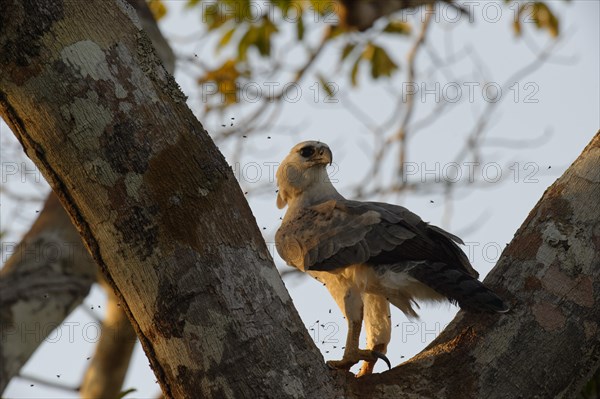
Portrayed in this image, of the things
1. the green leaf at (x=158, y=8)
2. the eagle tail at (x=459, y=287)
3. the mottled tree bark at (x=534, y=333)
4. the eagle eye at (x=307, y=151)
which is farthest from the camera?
the green leaf at (x=158, y=8)

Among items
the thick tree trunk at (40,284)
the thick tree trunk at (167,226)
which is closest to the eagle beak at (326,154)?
the thick tree trunk at (40,284)

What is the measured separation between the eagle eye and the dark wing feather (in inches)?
33.8

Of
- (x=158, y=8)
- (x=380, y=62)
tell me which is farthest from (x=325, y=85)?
(x=158, y=8)

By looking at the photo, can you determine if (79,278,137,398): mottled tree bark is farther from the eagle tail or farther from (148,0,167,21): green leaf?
(148,0,167,21): green leaf

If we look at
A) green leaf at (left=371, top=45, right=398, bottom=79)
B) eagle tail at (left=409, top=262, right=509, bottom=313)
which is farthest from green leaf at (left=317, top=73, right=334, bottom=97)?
eagle tail at (left=409, top=262, right=509, bottom=313)

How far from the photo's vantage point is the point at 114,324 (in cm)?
657

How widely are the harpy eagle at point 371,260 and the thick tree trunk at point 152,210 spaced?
3.64ft

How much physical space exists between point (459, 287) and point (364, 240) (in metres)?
0.79

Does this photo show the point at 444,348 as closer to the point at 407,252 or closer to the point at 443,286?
the point at 443,286

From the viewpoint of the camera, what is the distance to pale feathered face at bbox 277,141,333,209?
5559 millimetres

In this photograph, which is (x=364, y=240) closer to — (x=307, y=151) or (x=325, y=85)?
(x=307, y=151)

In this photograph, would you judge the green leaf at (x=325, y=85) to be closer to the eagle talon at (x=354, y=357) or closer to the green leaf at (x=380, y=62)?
the green leaf at (x=380, y=62)

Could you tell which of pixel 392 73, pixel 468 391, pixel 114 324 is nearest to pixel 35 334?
pixel 114 324

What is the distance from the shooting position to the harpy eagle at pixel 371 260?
4.18 meters
